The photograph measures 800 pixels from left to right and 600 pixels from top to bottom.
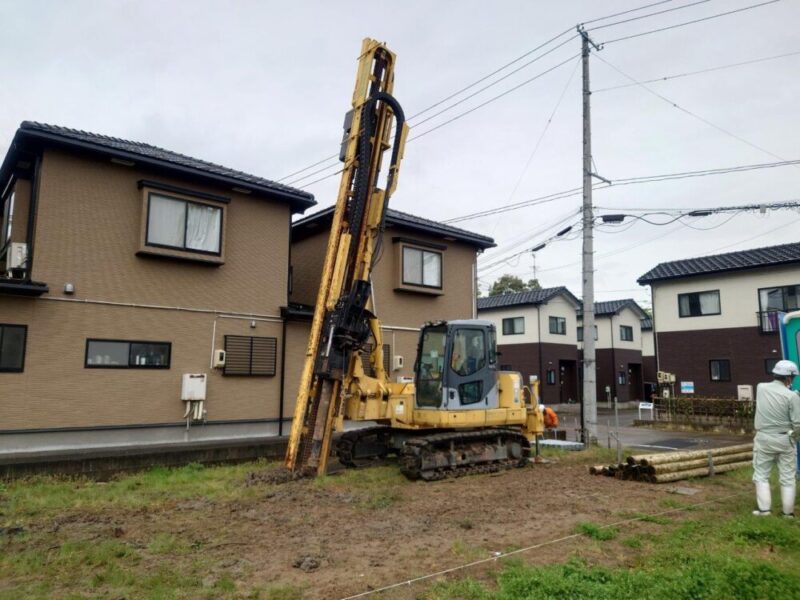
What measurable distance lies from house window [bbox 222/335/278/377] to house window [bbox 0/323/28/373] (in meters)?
3.32

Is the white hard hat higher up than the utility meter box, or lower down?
higher up

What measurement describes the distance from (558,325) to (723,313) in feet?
27.7

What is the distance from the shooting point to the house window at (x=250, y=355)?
1089 cm

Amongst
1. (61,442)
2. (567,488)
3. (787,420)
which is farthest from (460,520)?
(61,442)

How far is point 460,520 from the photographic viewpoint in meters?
6.32

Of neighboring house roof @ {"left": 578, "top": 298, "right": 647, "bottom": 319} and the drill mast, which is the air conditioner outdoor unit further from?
neighboring house roof @ {"left": 578, "top": 298, "right": 647, "bottom": 319}

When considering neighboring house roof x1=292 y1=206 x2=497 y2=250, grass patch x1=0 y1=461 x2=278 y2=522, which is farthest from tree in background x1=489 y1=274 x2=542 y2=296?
grass patch x1=0 y1=461 x2=278 y2=522

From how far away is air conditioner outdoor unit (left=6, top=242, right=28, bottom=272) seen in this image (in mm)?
8891

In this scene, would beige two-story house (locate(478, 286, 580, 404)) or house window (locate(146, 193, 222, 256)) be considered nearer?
house window (locate(146, 193, 222, 256))

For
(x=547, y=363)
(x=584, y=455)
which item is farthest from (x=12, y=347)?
(x=547, y=363)

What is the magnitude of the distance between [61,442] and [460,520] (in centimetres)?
657

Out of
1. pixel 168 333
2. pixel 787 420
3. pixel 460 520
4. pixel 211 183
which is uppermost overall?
pixel 211 183

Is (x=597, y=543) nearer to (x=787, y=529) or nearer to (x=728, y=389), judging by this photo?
(x=787, y=529)

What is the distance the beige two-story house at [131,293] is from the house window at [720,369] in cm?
1718
